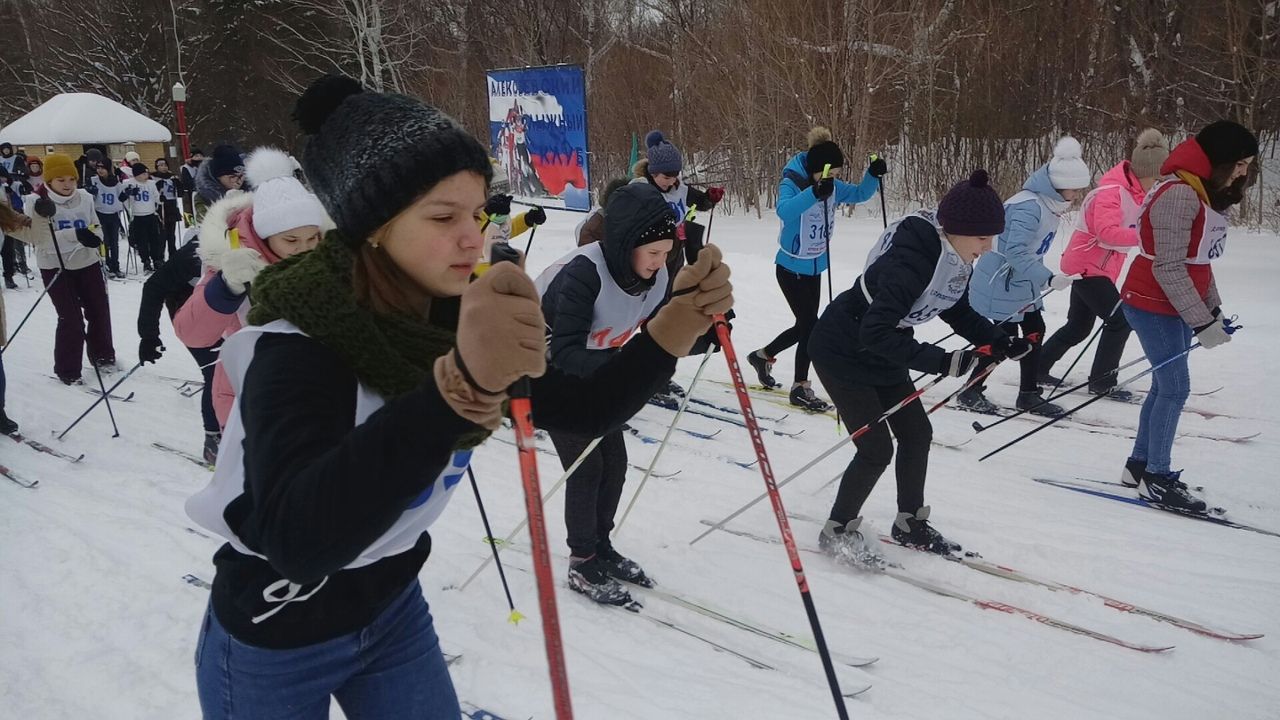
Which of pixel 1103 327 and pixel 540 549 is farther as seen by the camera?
pixel 1103 327

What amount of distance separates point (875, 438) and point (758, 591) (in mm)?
864

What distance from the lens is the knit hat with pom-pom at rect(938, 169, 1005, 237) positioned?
3590mm

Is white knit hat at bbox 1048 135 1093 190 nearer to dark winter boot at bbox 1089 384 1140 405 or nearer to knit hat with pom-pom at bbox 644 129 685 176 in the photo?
dark winter boot at bbox 1089 384 1140 405

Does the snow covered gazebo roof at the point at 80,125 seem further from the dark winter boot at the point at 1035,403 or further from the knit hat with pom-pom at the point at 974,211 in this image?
the knit hat with pom-pom at the point at 974,211

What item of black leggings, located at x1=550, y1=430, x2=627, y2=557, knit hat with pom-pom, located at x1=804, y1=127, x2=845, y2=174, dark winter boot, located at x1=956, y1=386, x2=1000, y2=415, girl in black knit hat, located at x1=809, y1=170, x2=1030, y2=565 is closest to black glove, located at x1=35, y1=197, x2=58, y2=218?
black leggings, located at x1=550, y1=430, x2=627, y2=557

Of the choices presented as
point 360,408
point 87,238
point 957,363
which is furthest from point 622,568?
point 87,238

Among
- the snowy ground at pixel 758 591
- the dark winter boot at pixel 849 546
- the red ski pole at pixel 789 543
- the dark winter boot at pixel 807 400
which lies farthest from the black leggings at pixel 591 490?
the dark winter boot at pixel 807 400

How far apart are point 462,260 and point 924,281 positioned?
2708 millimetres

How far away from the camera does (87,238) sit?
22.4 feet

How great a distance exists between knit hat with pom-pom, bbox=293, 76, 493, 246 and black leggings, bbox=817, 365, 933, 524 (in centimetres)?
277

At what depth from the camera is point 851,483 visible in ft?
12.8

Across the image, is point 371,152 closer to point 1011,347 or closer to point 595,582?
point 595,582

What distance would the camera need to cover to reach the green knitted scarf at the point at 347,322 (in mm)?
1237

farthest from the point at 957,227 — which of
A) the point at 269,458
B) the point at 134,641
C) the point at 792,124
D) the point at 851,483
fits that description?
the point at 792,124
